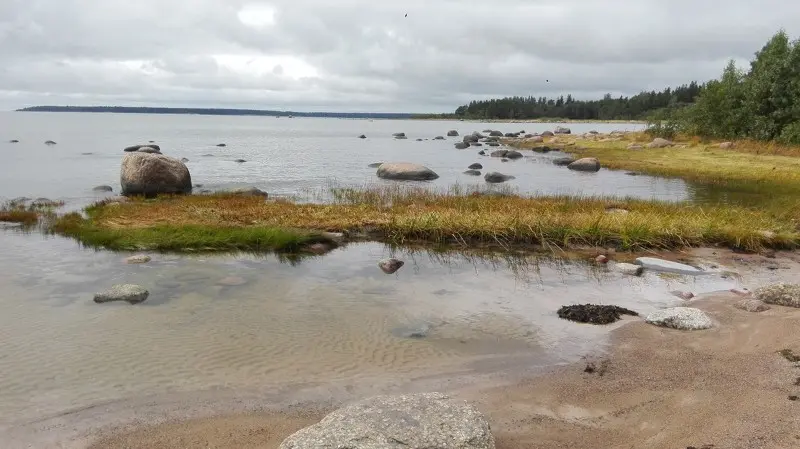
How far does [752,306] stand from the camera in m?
11.2

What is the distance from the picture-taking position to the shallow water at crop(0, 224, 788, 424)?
8.40 m

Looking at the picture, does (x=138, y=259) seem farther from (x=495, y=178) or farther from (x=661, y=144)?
(x=661, y=144)

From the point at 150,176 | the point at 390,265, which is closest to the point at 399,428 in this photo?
the point at 390,265

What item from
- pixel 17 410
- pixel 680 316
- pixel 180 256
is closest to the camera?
pixel 17 410

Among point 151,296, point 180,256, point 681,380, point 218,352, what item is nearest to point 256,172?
point 180,256

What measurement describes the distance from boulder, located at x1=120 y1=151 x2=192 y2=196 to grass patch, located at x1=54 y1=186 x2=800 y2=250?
17.0 feet

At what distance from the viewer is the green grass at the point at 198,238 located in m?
16.2

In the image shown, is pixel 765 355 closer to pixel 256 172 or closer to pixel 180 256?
pixel 180 256

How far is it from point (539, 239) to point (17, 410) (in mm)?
13587

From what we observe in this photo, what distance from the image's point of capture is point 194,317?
1074 centimetres

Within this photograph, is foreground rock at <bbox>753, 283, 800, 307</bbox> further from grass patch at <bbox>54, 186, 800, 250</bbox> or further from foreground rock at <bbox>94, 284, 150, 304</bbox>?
foreground rock at <bbox>94, 284, 150, 304</bbox>

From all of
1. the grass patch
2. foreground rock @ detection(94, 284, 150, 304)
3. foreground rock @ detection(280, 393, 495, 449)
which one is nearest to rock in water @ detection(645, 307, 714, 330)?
foreground rock @ detection(280, 393, 495, 449)

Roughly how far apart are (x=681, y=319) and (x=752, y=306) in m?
1.82

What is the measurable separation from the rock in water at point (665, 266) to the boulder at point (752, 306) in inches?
123
